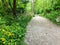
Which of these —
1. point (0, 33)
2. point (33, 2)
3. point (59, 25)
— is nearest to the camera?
point (0, 33)

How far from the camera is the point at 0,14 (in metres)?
13.4

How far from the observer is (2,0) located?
14.6 m

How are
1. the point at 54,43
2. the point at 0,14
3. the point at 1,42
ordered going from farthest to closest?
1. the point at 0,14
2. the point at 54,43
3. the point at 1,42

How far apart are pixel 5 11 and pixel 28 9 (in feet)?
75.5

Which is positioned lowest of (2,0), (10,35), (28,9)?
(28,9)

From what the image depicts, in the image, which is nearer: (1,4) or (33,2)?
(1,4)

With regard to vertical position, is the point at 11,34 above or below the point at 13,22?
above

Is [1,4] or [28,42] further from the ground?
[1,4]

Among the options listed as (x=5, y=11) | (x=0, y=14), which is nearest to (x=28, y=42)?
(x=0, y=14)

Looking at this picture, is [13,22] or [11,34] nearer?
[11,34]

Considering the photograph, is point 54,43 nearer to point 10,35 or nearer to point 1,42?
point 10,35

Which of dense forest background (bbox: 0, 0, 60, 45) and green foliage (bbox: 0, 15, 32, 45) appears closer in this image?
green foliage (bbox: 0, 15, 32, 45)

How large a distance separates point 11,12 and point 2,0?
1512mm

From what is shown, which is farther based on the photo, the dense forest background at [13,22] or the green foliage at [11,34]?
the dense forest background at [13,22]
